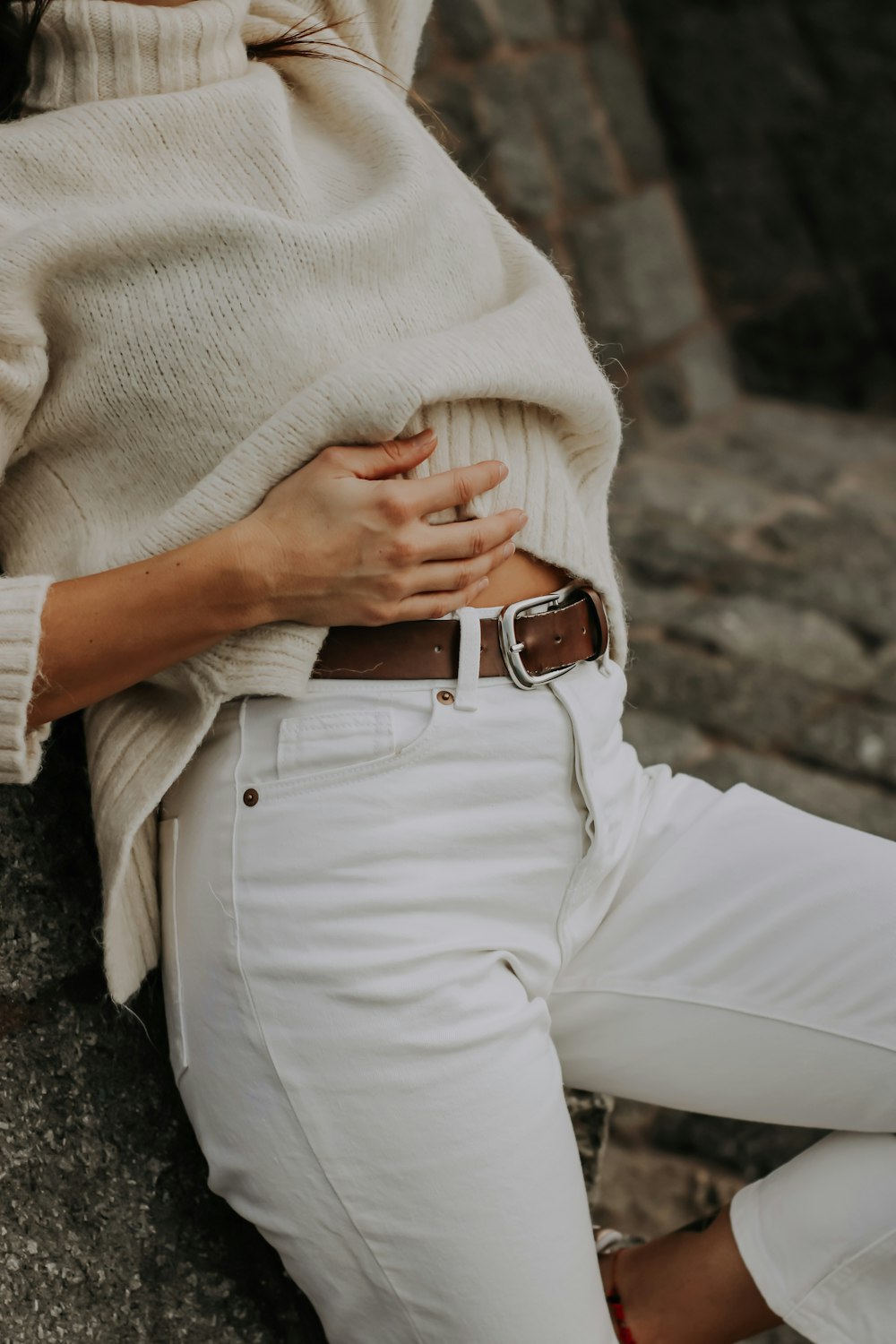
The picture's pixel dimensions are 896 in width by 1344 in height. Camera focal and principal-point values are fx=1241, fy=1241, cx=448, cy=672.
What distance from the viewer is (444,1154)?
2.85 feet

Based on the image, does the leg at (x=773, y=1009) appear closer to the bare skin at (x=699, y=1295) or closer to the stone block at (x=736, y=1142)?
the bare skin at (x=699, y=1295)

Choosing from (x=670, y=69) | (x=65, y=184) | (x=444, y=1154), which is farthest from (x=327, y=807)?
(x=670, y=69)

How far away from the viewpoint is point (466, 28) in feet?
10.4

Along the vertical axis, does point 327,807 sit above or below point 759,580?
above

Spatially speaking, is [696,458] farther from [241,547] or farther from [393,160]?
[241,547]

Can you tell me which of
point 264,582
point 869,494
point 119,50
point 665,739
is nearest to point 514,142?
point 869,494

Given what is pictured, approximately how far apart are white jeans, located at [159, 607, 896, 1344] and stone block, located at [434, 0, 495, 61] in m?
2.61

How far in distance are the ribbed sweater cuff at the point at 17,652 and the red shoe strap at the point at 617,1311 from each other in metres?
0.70

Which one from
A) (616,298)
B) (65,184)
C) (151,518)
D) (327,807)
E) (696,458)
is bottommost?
(696,458)

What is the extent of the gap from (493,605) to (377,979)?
0.31 metres

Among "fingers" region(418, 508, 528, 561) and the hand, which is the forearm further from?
"fingers" region(418, 508, 528, 561)

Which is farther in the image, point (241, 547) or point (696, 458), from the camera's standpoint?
point (696, 458)

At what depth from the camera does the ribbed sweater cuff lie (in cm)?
87

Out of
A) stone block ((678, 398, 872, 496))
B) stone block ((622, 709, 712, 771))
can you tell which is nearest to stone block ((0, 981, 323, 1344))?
stone block ((622, 709, 712, 771))
